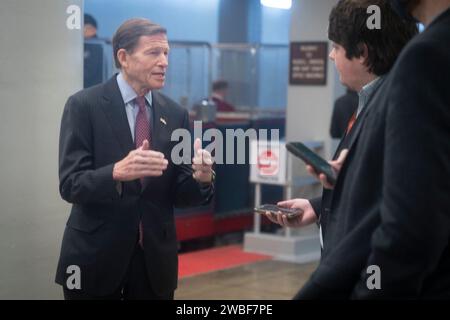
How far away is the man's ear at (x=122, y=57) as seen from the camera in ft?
9.84

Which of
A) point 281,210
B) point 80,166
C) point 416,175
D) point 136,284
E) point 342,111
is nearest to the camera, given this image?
point 416,175

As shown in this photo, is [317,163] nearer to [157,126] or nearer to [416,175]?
[416,175]

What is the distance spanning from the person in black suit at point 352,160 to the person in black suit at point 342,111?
470cm

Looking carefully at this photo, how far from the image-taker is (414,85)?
1594 millimetres

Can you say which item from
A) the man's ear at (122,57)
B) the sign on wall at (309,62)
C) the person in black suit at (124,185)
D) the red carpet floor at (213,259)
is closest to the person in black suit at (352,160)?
the person in black suit at (124,185)

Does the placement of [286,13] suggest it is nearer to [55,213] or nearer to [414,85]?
[55,213]

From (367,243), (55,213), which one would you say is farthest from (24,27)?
(367,243)

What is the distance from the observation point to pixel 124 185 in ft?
9.63

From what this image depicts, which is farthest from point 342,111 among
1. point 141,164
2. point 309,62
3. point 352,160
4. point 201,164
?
point 352,160

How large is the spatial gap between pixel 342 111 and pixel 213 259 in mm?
1931

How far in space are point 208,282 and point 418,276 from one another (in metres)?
5.17

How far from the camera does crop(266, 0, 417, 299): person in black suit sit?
68.6 inches

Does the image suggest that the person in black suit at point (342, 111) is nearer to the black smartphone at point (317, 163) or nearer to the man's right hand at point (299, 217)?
the man's right hand at point (299, 217)

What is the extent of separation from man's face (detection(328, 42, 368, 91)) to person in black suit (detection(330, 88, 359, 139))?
4869 millimetres
